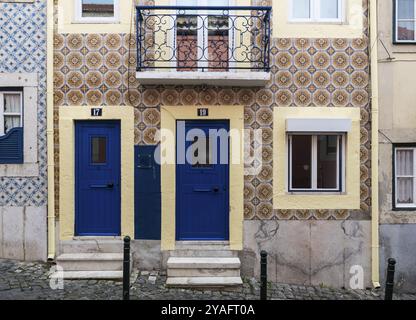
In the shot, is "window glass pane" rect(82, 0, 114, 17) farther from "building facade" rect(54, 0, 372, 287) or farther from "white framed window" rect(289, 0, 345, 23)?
"white framed window" rect(289, 0, 345, 23)

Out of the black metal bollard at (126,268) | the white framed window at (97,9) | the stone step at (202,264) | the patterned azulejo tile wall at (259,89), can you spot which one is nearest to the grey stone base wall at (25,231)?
the patterned azulejo tile wall at (259,89)

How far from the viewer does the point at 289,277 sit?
20.1 feet

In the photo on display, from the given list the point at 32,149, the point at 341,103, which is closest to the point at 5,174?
the point at 32,149

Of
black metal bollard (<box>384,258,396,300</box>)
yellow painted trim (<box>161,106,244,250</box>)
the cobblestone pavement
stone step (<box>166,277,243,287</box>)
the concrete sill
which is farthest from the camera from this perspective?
yellow painted trim (<box>161,106,244,250</box>)

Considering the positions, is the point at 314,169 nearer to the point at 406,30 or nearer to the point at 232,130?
the point at 232,130

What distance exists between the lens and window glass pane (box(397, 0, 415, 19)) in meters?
6.21

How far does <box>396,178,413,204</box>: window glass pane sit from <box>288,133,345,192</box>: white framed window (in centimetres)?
104

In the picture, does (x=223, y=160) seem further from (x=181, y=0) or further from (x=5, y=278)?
(x=5, y=278)

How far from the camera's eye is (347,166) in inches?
242

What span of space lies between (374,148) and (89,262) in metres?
5.23

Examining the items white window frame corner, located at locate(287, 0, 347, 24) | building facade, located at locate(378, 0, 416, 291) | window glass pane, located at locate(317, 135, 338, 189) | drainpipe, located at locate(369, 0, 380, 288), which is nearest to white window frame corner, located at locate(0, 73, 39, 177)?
white window frame corner, located at locate(287, 0, 347, 24)

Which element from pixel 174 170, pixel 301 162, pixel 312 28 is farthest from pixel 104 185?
pixel 312 28

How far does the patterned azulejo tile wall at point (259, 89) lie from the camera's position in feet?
19.9

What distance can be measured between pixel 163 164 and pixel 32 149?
2.30 metres
